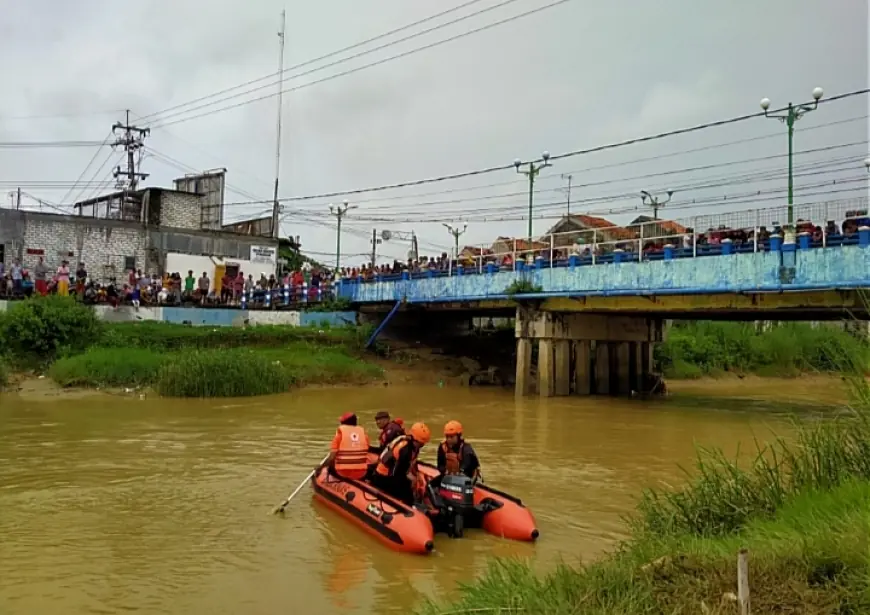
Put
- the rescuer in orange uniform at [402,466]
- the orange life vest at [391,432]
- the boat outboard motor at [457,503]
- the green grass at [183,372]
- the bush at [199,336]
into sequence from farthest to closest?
the bush at [199,336]
the green grass at [183,372]
the orange life vest at [391,432]
the rescuer in orange uniform at [402,466]
the boat outboard motor at [457,503]

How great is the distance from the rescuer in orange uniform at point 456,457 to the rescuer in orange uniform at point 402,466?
426mm

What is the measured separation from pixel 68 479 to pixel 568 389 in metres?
19.8

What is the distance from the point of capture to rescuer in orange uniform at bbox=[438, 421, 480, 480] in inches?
428

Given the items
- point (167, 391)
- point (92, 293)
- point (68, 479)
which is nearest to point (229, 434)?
point (68, 479)

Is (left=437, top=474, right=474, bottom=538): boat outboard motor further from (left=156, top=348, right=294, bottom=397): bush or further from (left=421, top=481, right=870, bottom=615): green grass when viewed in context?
(left=156, top=348, right=294, bottom=397): bush

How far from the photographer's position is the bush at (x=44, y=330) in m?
27.7

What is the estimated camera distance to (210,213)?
4750 cm

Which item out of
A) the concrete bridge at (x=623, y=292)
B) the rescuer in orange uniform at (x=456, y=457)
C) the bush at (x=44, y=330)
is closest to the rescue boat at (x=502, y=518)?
the rescuer in orange uniform at (x=456, y=457)

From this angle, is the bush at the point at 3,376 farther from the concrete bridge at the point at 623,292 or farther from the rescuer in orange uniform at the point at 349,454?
the rescuer in orange uniform at the point at 349,454

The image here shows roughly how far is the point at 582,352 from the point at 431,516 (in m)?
21.2

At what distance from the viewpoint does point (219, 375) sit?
2594 cm

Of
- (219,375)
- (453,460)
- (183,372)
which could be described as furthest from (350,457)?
(183,372)

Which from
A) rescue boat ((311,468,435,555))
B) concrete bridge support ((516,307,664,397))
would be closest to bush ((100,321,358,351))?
concrete bridge support ((516,307,664,397))

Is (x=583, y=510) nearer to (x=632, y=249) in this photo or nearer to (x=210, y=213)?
(x=632, y=249)
